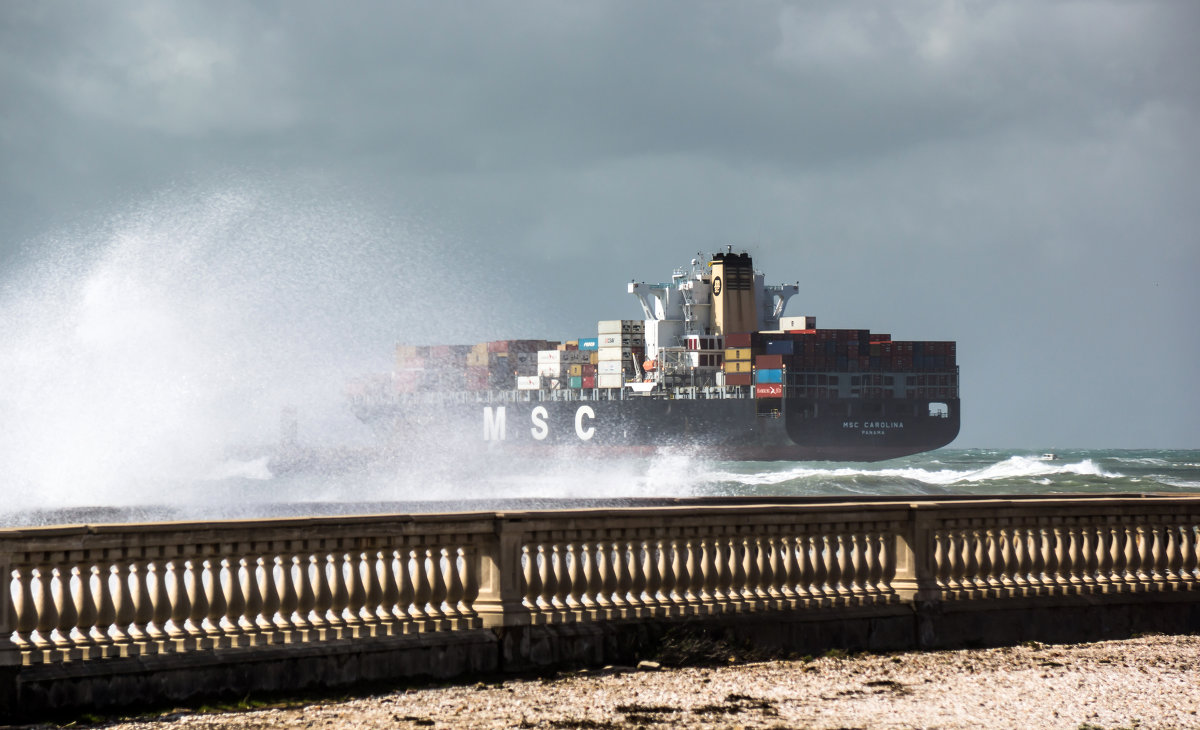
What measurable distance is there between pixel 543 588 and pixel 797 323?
87728 mm

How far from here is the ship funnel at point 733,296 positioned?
90.1m

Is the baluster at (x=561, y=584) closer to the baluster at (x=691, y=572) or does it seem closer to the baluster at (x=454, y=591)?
the baluster at (x=454, y=591)

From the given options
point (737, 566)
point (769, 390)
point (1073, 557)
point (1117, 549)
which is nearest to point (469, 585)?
point (737, 566)

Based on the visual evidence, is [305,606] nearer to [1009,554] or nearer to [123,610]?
[123,610]

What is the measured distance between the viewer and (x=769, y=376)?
270 ft

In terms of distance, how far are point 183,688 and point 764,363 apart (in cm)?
7752

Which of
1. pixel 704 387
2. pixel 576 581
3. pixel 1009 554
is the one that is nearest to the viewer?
pixel 576 581

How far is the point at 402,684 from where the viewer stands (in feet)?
23.2

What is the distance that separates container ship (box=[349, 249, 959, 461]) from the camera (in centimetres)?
8350

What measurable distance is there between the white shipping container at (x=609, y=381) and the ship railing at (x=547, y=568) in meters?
79.9

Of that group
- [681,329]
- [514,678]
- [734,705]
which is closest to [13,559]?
[514,678]

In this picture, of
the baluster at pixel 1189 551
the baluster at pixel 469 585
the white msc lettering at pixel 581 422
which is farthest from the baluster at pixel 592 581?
the white msc lettering at pixel 581 422

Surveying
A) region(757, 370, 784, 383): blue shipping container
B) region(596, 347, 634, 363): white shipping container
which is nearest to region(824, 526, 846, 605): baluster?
region(757, 370, 784, 383): blue shipping container

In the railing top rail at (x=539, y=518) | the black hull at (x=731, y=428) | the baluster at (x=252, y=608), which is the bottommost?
the black hull at (x=731, y=428)
